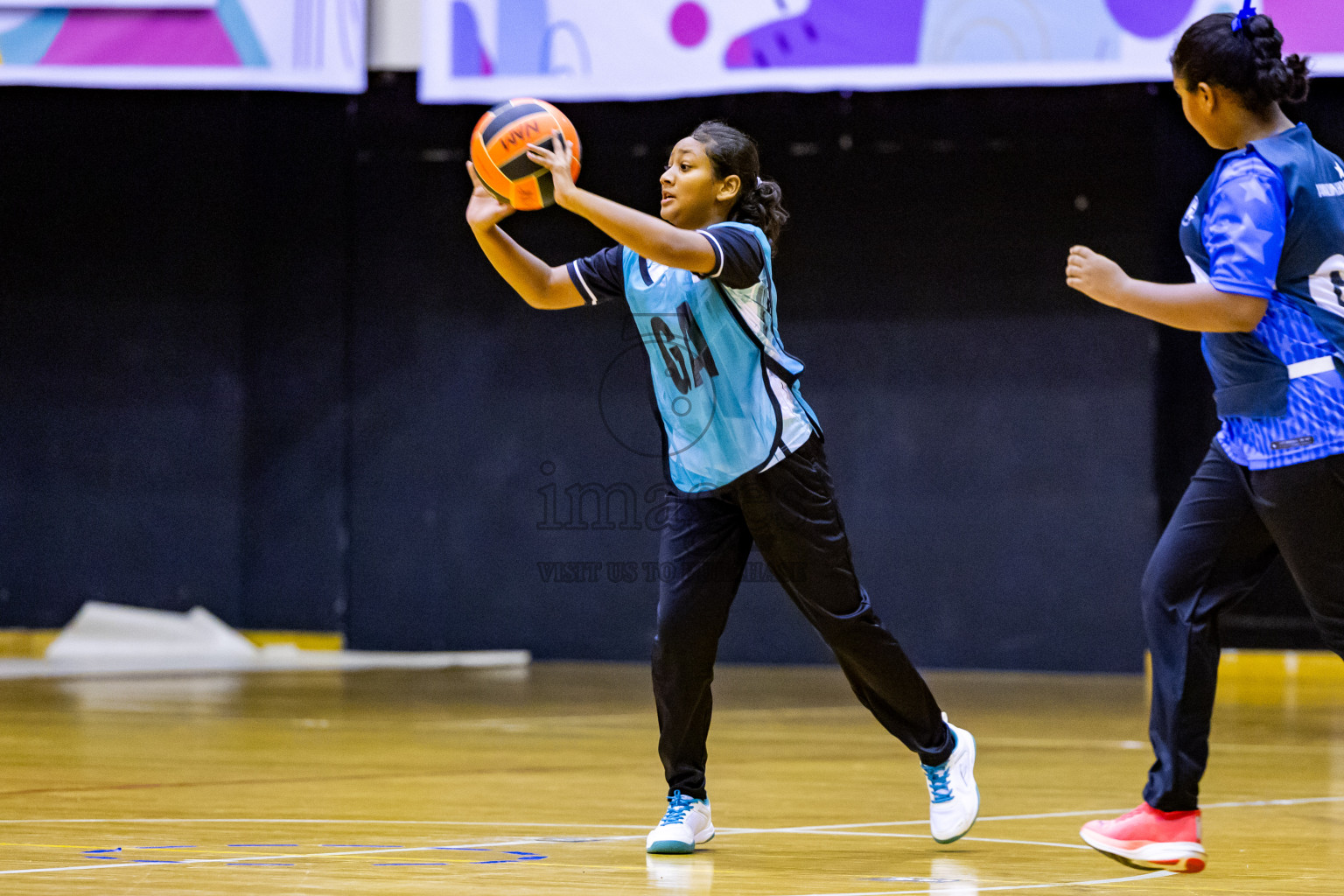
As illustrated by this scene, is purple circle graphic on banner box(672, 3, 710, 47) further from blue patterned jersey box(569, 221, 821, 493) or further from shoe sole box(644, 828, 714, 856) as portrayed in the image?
shoe sole box(644, 828, 714, 856)

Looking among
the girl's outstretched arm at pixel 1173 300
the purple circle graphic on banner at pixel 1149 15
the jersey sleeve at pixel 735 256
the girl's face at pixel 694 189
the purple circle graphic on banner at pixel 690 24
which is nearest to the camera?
the girl's outstretched arm at pixel 1173 300

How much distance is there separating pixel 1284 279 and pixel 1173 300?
0.74 ft

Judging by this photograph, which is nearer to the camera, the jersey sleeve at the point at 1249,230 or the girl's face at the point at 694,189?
the jersey sleeve at the point at 1249,230

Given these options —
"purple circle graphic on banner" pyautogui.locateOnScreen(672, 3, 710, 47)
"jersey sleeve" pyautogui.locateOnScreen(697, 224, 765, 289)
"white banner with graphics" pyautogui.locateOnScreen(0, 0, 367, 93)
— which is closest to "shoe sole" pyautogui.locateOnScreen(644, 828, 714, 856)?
"jersey sleeve" pyautogui.locateOnScreen(697, 224, 765, 289)

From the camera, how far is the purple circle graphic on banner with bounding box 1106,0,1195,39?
7441 mm

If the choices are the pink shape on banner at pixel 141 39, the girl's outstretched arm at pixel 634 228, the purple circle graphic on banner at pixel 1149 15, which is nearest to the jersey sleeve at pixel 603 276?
the girl's outstretched arm at pixel 634 228

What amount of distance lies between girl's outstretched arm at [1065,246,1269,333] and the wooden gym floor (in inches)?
38.8

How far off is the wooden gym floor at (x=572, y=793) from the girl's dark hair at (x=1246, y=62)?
1343mm

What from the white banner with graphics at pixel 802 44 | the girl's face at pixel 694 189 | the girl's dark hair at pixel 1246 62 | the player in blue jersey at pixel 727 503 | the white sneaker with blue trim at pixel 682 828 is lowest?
the white sneaker with blue trim at pixel 682 828

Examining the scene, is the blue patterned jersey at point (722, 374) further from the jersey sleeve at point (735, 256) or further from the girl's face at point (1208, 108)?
the girl's face at point (1208, 108)

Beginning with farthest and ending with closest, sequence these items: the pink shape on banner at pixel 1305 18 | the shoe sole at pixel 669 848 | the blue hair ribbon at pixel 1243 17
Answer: the pink shape on banner at pixel 1305 18 < the shoe sole at pixel 669 848 < the blue hair ribbon at pixel 1243 17

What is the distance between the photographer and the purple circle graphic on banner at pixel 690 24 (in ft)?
25.9

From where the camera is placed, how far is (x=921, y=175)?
876 centimetres

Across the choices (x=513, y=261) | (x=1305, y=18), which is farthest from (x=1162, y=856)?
(x=1305, y=18)
